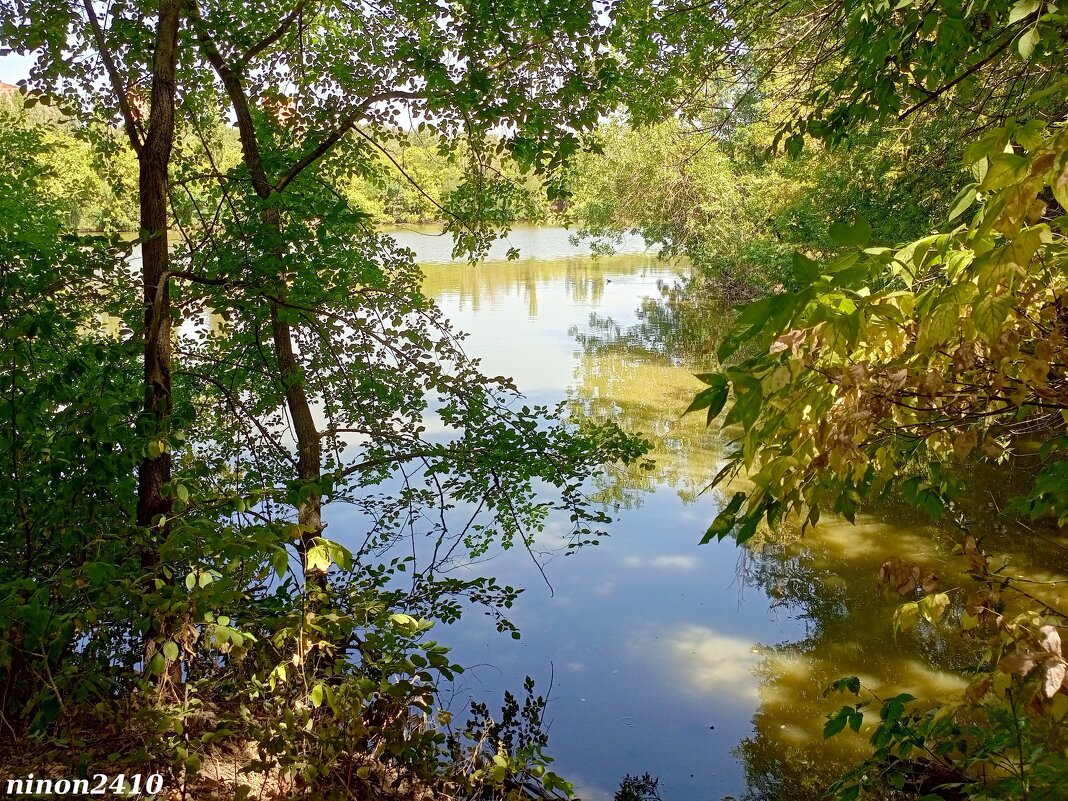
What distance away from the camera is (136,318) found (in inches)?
161

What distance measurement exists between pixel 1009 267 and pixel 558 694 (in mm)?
5544

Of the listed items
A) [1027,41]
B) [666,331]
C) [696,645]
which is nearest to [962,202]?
[1027,41]

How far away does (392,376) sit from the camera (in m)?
5.58

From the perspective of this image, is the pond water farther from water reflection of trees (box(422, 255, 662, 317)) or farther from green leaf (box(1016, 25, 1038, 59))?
water reflection of trees (box(422, 255, 662, 317))

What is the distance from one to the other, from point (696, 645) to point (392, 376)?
3584 millimetres

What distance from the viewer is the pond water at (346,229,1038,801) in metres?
5.41

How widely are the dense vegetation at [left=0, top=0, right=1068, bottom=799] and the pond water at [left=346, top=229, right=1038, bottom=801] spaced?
1.31ft

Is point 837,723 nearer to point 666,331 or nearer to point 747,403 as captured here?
point 747,403

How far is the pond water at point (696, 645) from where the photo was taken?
213 inches

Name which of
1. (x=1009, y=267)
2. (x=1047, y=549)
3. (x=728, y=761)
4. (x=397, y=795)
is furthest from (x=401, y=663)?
(x=1047, y=549)

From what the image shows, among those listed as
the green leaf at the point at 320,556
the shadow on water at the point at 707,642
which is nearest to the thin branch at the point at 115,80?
the green leaf at the point at 320,556

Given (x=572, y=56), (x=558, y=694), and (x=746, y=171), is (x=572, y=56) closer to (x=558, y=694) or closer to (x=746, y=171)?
(x=558, y=694)

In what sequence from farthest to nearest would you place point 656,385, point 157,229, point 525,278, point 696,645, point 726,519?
point 525,278 → point 656,385 → point 696,645 → point 157,229 → point 726,519

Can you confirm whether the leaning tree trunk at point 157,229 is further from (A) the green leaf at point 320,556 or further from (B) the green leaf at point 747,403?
(B) the green leaf at point 747,403
